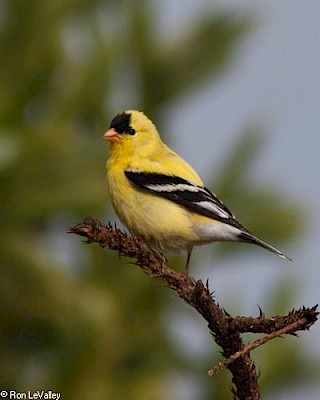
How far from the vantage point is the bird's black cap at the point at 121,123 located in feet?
14.9

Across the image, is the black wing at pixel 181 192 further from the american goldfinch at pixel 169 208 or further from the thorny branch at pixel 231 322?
the thorny branch at pixel 231 322

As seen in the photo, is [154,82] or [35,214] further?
[154,82]

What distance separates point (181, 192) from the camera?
4195mm

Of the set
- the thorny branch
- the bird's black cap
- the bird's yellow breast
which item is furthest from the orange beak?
the thorny branch

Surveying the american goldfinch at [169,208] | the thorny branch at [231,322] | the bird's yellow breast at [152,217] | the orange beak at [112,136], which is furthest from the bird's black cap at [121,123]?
the thorny branch at [231,322]

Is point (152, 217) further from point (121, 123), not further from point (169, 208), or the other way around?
point (121, 123)

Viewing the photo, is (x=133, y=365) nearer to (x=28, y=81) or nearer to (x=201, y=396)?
(x=201, y=396)

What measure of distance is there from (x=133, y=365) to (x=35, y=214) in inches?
57.1

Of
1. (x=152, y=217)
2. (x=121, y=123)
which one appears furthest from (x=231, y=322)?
(x=121, y=123)

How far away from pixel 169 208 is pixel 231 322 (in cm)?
145

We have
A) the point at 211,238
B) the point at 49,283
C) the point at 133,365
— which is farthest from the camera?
the point at 133,365

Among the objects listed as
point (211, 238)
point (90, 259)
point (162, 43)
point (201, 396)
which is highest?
point (162, 43)

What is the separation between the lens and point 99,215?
8.15 metres

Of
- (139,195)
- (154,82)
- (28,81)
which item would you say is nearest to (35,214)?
(28,81)
